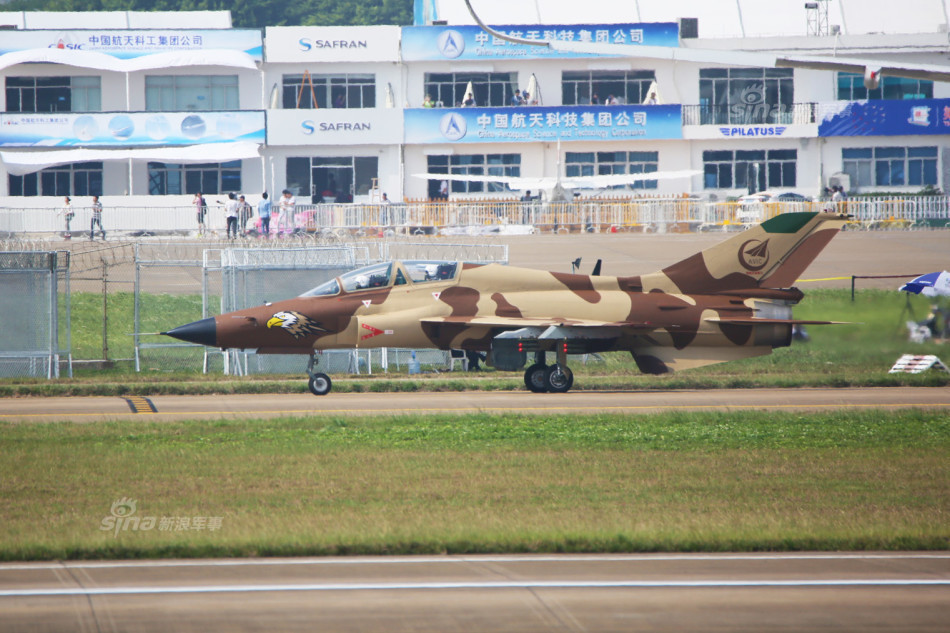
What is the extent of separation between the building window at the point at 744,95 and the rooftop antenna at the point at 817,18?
10.5 feet

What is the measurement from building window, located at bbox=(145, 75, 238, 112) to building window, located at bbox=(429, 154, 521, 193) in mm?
12939

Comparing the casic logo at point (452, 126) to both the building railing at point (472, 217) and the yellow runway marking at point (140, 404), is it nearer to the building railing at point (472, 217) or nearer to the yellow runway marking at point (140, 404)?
the building railing at point (472, 217)

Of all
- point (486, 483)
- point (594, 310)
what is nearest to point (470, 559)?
point (486, 483)

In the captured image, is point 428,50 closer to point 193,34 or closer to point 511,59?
point 511,59

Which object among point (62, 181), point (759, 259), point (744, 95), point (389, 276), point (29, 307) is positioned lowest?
point (29, 307)

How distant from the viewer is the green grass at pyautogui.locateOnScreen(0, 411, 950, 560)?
9.71 meters

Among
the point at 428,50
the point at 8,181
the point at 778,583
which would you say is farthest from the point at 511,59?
the point at 778,583

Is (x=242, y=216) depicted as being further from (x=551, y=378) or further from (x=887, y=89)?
(x=887, y=89)

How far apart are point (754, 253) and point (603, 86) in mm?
45131

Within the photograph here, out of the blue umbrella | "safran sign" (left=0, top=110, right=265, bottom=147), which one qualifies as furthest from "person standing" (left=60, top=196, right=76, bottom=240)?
the blue umbrella

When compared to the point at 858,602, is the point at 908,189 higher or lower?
higher

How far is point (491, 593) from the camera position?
8172 millimetres

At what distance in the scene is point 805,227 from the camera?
831 inches

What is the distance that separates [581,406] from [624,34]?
47.2 metres
